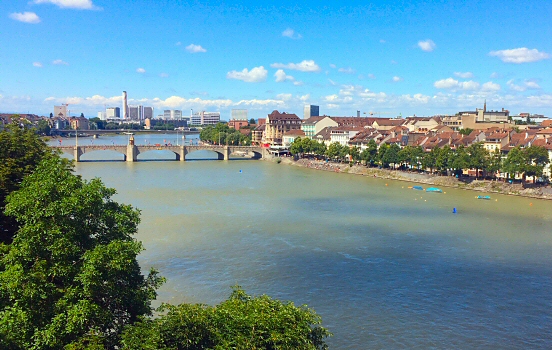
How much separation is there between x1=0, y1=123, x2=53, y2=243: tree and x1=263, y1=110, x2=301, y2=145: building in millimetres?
59855

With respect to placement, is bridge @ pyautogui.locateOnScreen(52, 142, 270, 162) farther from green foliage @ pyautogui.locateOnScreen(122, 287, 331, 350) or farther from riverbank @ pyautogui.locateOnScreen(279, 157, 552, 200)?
green foliage @ pyautogui.locateOnScreen(122, 287, 331, 350)

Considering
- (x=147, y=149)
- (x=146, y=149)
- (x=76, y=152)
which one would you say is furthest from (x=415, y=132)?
(x=76, y=152)

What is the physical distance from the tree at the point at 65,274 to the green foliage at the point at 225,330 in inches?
22.5

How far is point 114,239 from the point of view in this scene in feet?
29.9

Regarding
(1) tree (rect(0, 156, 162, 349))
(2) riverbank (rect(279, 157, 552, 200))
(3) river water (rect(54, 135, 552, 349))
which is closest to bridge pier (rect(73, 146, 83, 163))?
(3) river water (rect(54, 135, 552, 349))

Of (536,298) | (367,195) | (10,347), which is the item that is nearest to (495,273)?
(536,298)

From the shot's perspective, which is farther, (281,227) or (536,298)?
(281,227)

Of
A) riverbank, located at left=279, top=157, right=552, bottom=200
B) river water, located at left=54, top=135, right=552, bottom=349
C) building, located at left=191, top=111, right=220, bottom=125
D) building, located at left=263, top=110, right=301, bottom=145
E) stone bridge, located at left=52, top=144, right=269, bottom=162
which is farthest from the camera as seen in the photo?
building, located at left=191, top=111, right=220, bottom=125

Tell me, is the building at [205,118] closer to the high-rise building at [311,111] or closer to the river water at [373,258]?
the high-rise building at [311,111]

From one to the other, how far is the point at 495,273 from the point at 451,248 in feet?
9.30

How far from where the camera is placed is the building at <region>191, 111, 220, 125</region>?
591 ft

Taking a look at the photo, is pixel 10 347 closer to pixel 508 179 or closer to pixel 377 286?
pixel 377 286

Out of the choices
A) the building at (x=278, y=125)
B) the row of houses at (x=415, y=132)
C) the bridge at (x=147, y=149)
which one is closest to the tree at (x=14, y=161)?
the row of houses at (x=415, y=132)

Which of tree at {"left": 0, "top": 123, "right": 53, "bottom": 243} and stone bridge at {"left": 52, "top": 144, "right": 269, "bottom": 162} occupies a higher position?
tree at {"left": 0, "top": 123, "right": 53, "bottom": 243}
